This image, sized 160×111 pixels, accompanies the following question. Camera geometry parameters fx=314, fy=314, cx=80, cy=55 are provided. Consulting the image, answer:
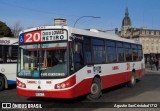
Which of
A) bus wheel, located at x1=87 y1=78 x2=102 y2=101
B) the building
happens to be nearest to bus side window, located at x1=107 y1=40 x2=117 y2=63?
bus wheel, located at x1=87 y1=78 x2=102 y2=101

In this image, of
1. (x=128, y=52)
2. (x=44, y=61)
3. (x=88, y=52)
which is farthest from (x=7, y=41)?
(x=128, y=52)

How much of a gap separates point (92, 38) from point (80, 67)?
191 centimetres

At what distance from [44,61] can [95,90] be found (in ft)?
9.14

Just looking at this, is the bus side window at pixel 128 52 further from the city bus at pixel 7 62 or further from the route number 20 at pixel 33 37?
the route number 20 at pixel 33 37

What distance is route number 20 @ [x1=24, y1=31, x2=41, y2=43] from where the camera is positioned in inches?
446

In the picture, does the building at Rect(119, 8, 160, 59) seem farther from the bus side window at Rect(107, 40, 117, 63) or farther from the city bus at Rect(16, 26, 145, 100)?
the city bus at Rect(16, 26, 145, 100)

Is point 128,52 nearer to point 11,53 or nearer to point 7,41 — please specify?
point 11,53

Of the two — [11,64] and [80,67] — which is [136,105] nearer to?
[80,67]

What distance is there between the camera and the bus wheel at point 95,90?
40.7 ft

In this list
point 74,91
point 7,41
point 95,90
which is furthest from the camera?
point 7,41

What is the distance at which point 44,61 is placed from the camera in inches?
433

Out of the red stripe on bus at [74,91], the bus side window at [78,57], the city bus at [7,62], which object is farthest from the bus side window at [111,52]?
the city bus at [7,62]

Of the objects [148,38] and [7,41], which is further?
[148,38]

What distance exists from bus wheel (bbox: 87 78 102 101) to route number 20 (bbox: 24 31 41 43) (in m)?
2.92
